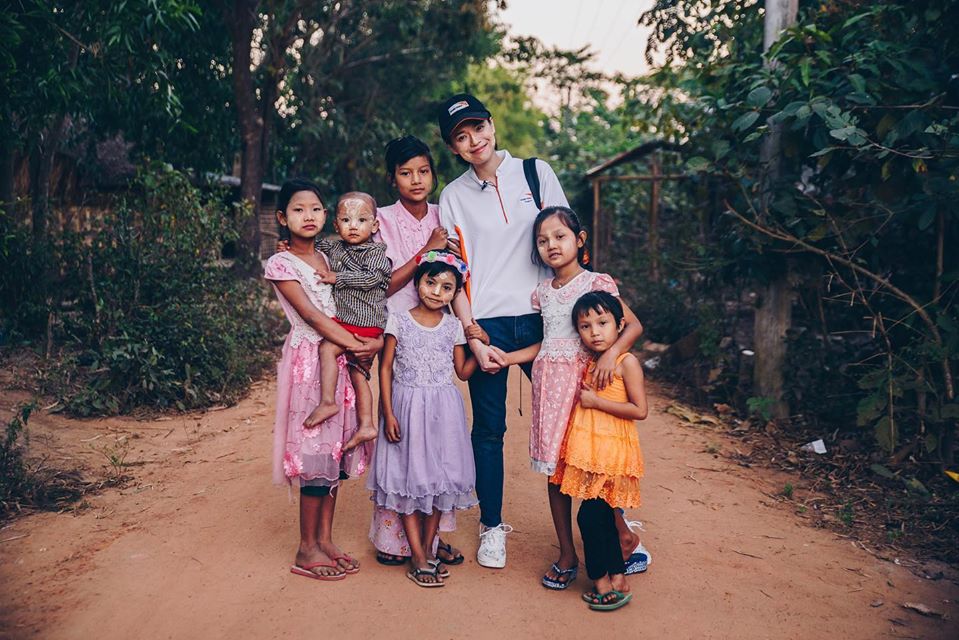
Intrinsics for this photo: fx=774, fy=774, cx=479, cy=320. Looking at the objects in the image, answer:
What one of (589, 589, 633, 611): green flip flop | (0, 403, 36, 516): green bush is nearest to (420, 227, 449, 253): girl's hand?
(589, 589, 633, 611): green flip flop

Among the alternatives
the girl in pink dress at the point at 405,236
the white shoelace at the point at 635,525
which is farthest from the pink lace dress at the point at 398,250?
the white shoelace at the point at 635,525

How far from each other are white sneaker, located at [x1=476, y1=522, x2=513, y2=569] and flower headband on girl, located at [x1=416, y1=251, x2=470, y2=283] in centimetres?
111

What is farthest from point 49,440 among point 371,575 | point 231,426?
point 371,575

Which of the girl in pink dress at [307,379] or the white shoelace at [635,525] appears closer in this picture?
the girl in pink dress at [307,379]

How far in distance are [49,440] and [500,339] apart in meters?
3.30

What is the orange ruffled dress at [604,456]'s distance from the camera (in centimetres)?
299

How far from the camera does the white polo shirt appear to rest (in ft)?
10.7

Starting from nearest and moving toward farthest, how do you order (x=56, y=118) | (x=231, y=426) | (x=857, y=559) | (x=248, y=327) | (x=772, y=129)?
1. (x=857, y=559)
2. (x=772, y=129)
3. (x=231, y=426)
4. (x=248, y=327)
5. (x=56, y=118)

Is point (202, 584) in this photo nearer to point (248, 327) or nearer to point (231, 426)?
point (231, 426)

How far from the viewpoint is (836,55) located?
466 cm

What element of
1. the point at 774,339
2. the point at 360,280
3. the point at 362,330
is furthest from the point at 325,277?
the point at 774,339

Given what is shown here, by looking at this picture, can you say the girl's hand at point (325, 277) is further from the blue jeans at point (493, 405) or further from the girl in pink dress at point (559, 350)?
the girl in pink dress at point (559, 350)

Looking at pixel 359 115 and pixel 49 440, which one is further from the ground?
pixel 359 115

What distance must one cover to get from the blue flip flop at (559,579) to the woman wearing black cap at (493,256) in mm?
257
